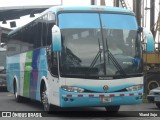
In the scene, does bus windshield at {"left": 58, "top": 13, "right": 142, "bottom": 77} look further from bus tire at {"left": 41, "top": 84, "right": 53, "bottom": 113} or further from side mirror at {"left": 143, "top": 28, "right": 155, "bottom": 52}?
bus tire at {"left": 41, "top": 84, "right": 53, "bottom": 113}

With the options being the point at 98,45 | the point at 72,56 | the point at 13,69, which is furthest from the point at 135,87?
the point at 13,69

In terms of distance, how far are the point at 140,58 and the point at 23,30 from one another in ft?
24.3

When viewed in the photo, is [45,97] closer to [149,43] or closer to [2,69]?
[149,43]

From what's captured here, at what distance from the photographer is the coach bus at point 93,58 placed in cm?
1345

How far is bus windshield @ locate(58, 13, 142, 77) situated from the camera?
13.6 metres

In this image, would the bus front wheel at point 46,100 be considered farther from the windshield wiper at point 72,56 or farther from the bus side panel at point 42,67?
the windshield wiper at point 72,56

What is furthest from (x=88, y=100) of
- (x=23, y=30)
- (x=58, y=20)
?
(x=23, y=30)

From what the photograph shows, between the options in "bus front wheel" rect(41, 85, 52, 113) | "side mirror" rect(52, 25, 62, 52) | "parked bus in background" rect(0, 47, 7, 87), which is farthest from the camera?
"parked bus in background" rect(0, 47, 7, 87)

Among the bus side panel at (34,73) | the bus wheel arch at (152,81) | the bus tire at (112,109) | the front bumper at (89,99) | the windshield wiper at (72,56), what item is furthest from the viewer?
the bus wheel arch at (152,81)

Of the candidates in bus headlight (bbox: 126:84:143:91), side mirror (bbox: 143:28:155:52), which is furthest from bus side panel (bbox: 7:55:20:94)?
side mirror (bbox: 143:28:155:52)

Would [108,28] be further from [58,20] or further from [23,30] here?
[23,30]

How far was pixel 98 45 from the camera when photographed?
13.8 m

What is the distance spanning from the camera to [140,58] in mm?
14047

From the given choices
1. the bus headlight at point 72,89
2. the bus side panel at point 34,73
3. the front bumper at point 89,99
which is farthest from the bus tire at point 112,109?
the bus side panel at point 34,73
